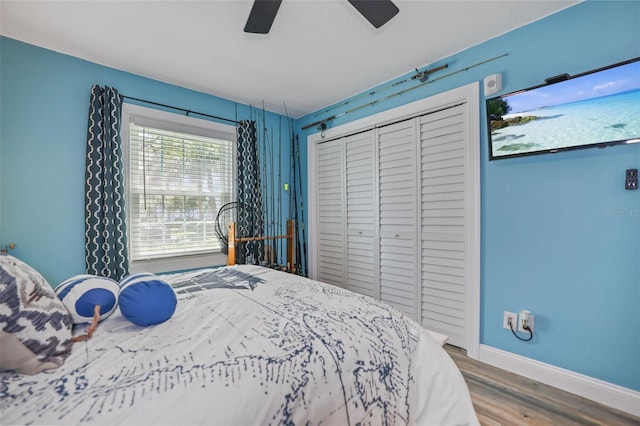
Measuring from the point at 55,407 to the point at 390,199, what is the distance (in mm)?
2528

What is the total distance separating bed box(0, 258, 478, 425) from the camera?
64cm

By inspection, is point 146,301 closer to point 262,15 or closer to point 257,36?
point 262,15

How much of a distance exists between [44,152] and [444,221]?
3.17 metres

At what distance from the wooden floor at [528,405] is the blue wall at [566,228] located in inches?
6.8

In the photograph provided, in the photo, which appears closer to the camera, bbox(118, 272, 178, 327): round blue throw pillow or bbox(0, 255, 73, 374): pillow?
bbox(0, 255, 73, 374): pillow

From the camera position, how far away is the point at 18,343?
74 centimetres

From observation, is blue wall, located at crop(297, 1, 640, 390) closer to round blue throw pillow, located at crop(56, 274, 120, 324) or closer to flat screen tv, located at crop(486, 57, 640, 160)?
flat screen tv, located at crop(486, 57, 640, 160)

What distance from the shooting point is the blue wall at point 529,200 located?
5.14ft

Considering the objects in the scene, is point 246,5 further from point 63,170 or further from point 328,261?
point 328,261

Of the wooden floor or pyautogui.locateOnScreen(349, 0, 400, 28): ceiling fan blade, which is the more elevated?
pyautogui.locateOnScreen(349, 0, 400, 28): ceiling fan blade

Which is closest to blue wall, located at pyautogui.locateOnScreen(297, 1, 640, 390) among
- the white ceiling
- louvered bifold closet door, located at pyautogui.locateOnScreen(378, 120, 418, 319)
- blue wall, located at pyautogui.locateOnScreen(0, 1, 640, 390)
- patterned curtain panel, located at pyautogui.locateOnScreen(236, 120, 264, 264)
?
blue wall, located at pyautogui.locateOnScreen(0, 1, 640, 390)

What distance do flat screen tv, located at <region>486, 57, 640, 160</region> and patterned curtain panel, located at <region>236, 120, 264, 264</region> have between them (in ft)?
7.66

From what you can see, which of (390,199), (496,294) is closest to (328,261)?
(390,199)

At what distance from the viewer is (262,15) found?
1.48 meters
